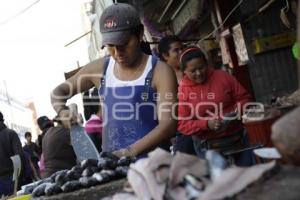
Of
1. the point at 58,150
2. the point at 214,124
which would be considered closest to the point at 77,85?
the point at 214,124

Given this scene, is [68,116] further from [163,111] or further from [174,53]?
[174,53]

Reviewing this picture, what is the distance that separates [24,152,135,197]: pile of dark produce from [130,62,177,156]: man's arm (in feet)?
0.57

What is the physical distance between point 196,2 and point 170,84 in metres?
6.23

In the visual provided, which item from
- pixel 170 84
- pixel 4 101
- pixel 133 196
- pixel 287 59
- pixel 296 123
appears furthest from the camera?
pixel 4 101

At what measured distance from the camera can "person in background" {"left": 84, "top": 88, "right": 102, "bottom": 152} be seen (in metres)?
6.41

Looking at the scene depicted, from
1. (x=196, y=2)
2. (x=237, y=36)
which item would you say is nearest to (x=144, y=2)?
(x=196, y=2)

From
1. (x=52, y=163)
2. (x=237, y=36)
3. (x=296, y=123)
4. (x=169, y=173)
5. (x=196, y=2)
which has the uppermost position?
(x=196, y=2)

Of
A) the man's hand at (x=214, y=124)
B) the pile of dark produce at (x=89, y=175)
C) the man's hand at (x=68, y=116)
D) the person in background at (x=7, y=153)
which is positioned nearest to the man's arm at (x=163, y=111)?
the pile of dark produce at (x=89, y=175)

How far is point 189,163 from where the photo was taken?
7.07ft

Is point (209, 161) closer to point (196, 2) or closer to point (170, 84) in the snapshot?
point (170, 84)

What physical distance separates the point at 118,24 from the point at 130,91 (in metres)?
0.50

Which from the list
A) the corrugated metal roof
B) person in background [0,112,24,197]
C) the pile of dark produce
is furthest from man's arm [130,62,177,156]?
the corrugated metal roof

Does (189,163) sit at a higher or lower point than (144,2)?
lower

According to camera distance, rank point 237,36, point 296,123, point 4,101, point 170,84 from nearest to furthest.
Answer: point 296,123
point 170,84
point 237,36
point 4,101
